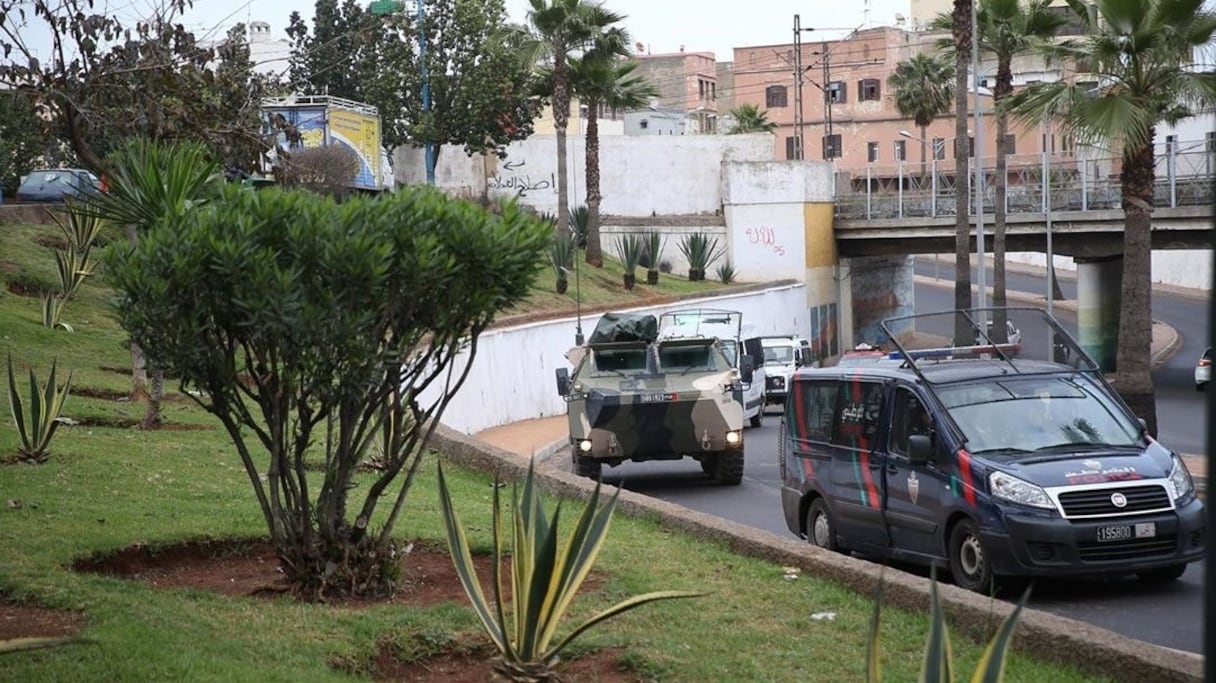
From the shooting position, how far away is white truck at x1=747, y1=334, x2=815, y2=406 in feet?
129

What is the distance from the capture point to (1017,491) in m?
11.6

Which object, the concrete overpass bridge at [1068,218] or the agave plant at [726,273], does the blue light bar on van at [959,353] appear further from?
the agave plant at [726,273]

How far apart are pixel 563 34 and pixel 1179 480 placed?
38.1 metres

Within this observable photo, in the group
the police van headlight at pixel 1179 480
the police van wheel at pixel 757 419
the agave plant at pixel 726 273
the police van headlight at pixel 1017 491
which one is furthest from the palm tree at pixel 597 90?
the police van headlight at pixel 1017 491

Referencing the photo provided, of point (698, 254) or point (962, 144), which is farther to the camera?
point (698, 254)

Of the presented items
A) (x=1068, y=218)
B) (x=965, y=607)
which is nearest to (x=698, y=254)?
Answer: (x=1068, y=218)

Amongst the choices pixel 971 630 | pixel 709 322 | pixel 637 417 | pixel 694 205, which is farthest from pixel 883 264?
pixel 971 630

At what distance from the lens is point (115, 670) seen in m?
7.09

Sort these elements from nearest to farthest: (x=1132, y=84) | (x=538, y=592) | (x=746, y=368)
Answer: (x=538, y=592), (x=1132, y=84), (x=746, y=368)

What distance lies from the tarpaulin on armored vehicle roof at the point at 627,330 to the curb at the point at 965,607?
336 inches

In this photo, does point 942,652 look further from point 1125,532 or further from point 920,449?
point 920,449

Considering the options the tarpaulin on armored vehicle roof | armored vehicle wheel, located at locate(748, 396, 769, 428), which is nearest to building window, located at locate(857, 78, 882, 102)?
armored vehicle wheel, located at locate(748, 396, 769, 428)

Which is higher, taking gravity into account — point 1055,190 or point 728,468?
point 1055,190

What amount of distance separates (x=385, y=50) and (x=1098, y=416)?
45815mm
